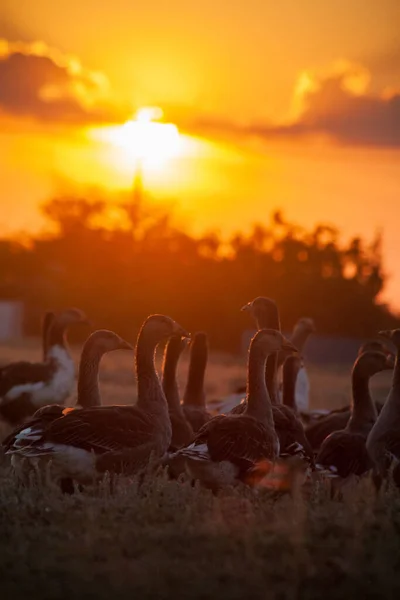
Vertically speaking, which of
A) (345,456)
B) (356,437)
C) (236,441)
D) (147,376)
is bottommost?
(345,456)

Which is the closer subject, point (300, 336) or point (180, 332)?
point (180, 332)

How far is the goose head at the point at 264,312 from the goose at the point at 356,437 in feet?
6.88

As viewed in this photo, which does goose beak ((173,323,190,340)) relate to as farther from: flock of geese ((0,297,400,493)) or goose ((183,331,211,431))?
goose ((183,331,211,431))

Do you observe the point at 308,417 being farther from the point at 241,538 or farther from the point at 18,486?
the point at 241,538

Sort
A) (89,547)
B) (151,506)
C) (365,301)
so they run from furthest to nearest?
(365,301) → (151,506) → (89,547)

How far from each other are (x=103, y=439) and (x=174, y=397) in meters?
3.67

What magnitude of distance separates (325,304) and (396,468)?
4430 centimetres

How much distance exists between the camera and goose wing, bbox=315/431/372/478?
1086cm

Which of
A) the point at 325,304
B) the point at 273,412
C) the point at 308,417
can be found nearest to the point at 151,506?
the point at 273,412

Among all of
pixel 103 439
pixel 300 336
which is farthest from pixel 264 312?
pixel 300 336

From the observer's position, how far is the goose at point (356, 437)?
429 inches

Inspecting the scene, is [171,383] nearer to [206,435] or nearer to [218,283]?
[206,435]

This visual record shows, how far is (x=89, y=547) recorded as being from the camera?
7.82 m

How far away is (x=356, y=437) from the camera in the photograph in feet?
37.1
